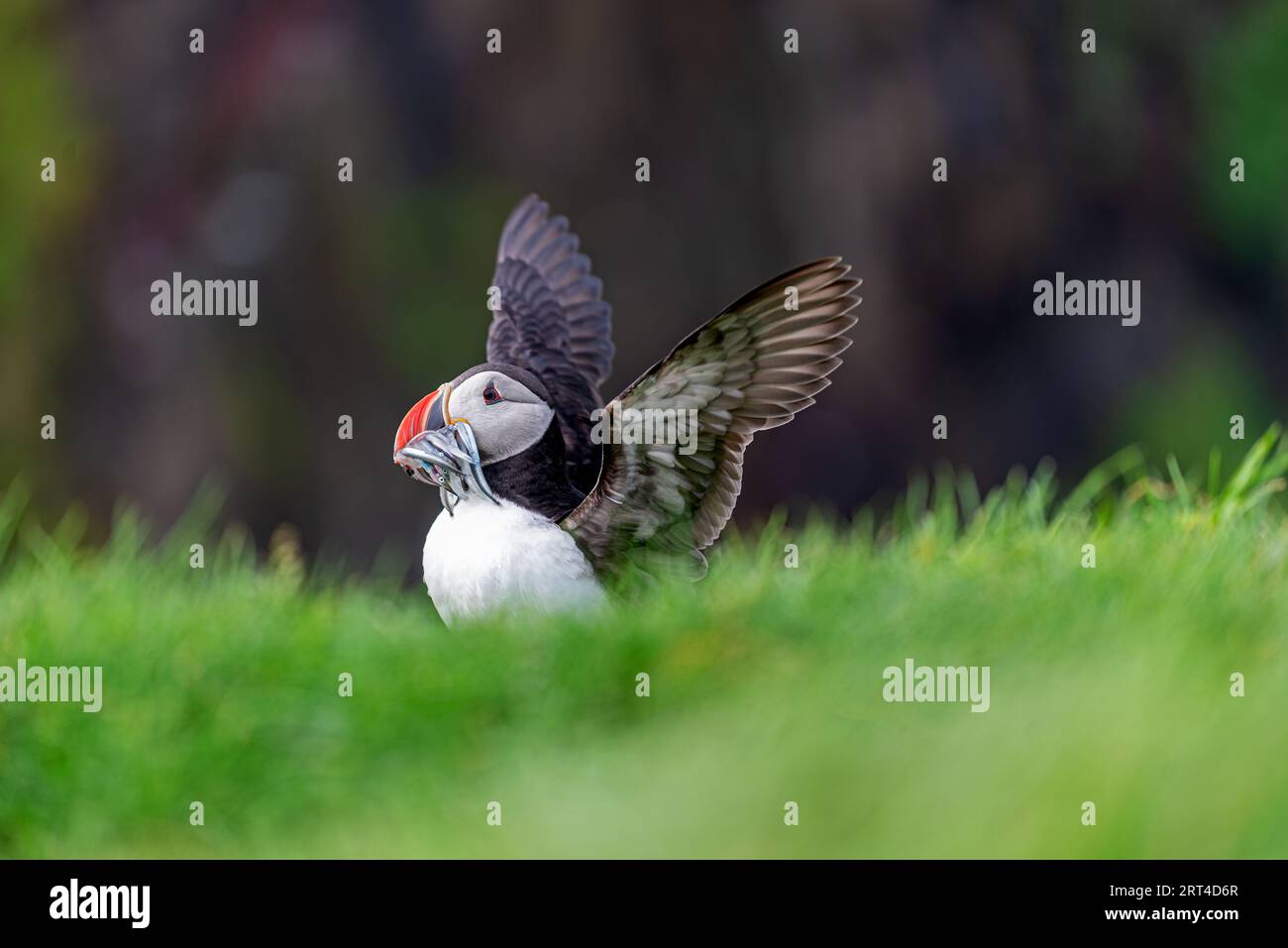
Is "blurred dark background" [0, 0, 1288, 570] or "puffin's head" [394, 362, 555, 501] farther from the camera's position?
"blurred dark background" [0, 0, 1288, 570]

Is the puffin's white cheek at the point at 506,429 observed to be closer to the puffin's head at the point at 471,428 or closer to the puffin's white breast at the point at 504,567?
the puffin's head at the point at 471,428

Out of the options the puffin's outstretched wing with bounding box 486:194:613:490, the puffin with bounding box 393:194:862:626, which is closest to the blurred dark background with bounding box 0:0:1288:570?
the puffin's outstretched wing with bounding box 486:194:613:490

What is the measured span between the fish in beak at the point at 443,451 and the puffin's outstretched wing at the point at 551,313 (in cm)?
64

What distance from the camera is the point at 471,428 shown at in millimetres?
4391

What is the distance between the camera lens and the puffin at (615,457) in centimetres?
428

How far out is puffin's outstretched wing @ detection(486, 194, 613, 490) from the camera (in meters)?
5.25

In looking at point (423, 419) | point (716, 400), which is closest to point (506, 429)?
point (423, 419)

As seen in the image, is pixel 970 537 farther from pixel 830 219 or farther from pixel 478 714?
pixel 830 219

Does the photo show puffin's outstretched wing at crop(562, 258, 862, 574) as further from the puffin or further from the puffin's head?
the puffin's head

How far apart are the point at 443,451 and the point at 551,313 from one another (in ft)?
4.35

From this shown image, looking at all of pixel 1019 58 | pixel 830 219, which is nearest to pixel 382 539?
pixel 830 219

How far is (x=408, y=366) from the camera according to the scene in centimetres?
1327

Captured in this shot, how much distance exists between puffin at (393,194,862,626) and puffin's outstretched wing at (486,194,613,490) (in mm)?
597
